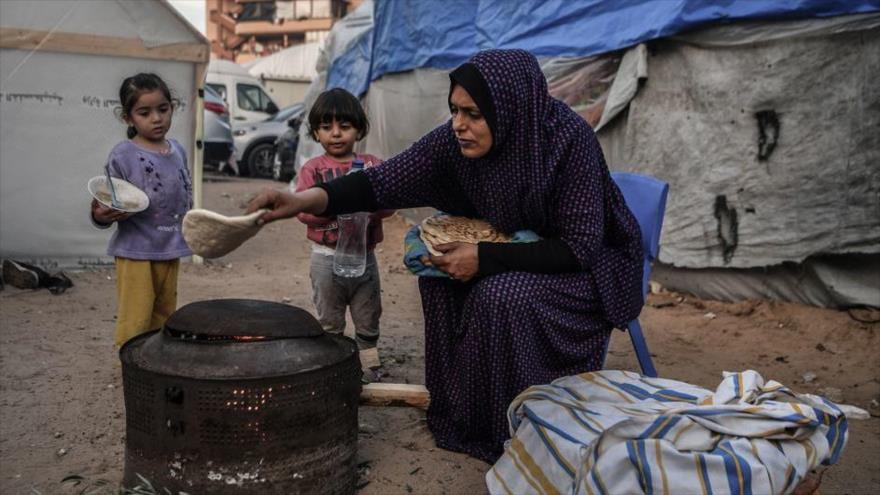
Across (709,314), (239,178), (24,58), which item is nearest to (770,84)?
(709,314)

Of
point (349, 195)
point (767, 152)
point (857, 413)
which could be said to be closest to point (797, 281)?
point (767, 152)

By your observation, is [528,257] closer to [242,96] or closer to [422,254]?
[422,254]

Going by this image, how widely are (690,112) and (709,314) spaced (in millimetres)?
1422

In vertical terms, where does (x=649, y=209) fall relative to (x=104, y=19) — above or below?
below

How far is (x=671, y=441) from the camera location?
1.94 m

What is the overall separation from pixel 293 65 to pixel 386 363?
21.8 meters

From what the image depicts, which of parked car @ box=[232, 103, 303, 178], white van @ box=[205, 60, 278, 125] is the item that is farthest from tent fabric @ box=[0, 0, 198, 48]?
white van @ box=[205, 60, 278, 125]

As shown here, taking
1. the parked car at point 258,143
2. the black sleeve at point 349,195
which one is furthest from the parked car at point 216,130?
the black sleeve at point 349,195

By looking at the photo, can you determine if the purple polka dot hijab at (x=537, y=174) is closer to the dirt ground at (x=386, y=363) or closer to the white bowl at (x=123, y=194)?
the dirt ground at (x=386, y=363)

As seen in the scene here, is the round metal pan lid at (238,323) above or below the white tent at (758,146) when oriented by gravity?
below

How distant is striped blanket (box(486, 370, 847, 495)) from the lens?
1869 mm

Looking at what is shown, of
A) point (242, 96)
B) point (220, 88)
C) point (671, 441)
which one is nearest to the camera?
point (671, 441)

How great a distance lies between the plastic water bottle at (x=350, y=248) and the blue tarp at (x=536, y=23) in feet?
9.27

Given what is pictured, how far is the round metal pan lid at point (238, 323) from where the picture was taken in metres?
2.17
